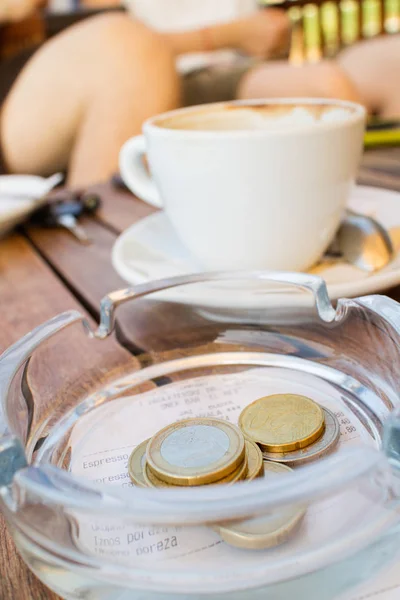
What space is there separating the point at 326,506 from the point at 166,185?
0.75 ft

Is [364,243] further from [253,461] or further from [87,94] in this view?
[87,94]

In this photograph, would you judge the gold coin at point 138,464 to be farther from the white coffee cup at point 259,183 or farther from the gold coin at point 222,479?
the white coffee cup at point 259,183

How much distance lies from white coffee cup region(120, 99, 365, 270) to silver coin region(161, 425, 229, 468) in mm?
143

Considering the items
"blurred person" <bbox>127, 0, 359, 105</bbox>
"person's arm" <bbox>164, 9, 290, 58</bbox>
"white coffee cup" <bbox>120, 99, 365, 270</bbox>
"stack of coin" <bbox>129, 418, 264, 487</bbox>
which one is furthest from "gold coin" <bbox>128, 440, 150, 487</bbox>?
"person's arm" <bbox>164, 9, 290, 58</bbox>

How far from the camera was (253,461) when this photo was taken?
187 mm

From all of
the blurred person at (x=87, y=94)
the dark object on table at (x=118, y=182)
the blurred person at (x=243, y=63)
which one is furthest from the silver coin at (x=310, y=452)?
the blurred person at (x=87, y=94)

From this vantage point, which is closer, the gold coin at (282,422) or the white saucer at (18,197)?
the gold coin at (282,422)

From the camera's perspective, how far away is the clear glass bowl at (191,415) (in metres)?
0.14

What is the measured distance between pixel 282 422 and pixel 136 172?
0.88 feet

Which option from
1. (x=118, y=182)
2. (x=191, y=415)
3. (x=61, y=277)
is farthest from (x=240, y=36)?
(x=191, y=415)

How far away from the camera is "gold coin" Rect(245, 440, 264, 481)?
181mm

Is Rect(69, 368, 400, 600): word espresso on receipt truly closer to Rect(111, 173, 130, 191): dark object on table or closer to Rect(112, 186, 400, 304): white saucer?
Rect(112, 186, 400, 304): white saucer

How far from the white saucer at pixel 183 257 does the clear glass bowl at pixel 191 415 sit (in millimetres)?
24

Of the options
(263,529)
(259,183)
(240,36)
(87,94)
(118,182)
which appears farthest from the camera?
(240,36)
